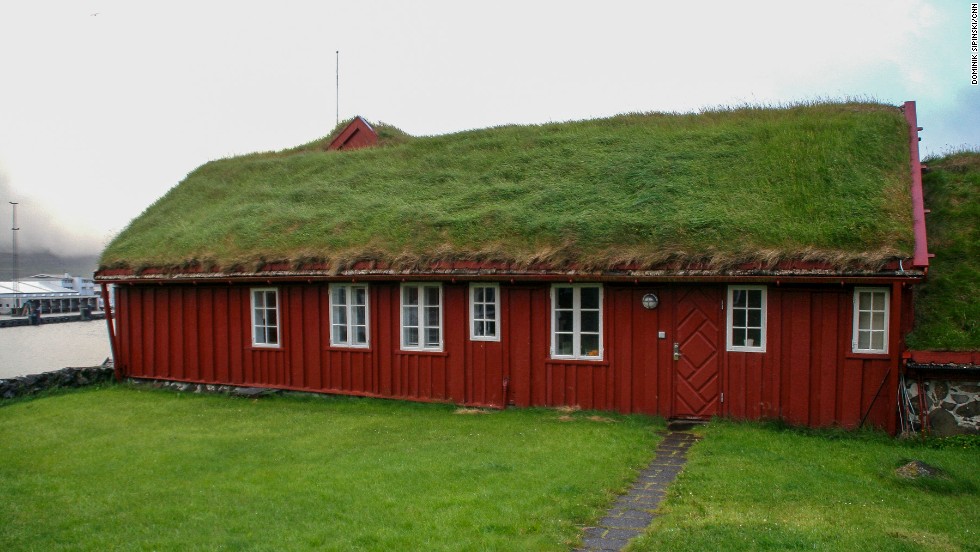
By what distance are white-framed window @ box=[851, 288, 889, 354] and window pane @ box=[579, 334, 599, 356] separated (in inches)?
155

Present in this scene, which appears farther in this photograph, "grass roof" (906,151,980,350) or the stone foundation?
the stone foundation

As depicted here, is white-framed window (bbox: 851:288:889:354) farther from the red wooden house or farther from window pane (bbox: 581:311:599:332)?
window pane (bbox: 581:311:599:332)

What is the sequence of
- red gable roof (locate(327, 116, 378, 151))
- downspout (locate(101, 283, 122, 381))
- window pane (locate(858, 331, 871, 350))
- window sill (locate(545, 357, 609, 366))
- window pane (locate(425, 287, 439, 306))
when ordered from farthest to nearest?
red gable roof (locate(327, 116, 378, 151)) < downspout (locate(101, 283, 122, 381)) < window pane (locate(425, 287, 439, 306)) < window sill (locate(545, 357, 609, 366)) < window pane (locate(858, 331, 871, 350))

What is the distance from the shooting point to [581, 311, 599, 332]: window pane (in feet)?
42.1

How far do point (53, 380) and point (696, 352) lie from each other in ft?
47.7

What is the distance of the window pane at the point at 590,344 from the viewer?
12875 millimetres

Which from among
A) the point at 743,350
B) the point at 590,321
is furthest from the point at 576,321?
the point at 743,350

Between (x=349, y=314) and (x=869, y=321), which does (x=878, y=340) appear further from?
(x=349, y=314)

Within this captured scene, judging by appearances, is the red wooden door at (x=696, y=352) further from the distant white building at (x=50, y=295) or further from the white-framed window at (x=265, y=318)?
the distant white building at (x=50, y=295)

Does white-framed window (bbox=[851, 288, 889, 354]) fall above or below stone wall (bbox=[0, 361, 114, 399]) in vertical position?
above

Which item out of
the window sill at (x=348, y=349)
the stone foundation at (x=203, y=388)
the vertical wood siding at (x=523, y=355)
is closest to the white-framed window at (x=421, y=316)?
the vertical wood siding at (x=523, y=355)

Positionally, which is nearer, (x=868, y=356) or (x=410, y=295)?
(x=868, y=356)

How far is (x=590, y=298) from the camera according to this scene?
12.9 meters

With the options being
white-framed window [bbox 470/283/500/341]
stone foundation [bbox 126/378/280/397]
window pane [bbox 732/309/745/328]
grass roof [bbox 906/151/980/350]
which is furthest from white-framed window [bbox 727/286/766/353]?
stone foundation [bbox 126/378/280/397]
